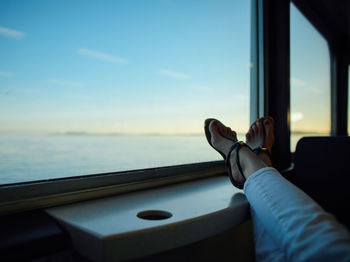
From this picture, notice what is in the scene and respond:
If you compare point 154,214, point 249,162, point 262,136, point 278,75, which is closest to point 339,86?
point 278,75

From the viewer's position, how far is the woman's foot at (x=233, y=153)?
70 centimetres

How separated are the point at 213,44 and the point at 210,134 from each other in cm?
47

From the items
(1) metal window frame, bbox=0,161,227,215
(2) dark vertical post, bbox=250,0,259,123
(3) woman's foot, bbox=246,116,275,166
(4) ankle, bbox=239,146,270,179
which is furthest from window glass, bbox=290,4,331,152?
(1) metal window frame, bbox=0,161,227,215

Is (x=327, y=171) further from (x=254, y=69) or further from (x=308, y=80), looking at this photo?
(x=308, y=80)

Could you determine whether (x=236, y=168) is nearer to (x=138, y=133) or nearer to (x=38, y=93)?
(x=138, y=133)

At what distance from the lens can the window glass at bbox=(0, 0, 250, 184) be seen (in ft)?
1.94

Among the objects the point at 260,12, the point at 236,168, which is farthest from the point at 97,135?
the point at 260,12

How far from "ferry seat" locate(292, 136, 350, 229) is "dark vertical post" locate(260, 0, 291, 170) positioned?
0.52 metres

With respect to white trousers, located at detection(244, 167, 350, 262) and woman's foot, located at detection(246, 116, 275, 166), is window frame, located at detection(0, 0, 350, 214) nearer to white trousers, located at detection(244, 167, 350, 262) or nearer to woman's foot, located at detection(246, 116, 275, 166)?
woman's foot, located at detection(246, 116, 275, 166)

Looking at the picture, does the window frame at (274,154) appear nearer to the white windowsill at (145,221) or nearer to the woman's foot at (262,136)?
the white windowsill at (145,221)

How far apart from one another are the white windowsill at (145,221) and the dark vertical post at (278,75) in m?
0.76

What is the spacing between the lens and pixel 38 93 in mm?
625

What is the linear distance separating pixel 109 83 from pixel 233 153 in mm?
473

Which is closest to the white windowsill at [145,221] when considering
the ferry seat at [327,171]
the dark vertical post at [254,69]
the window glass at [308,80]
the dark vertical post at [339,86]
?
the ferry seat at [327,171]
